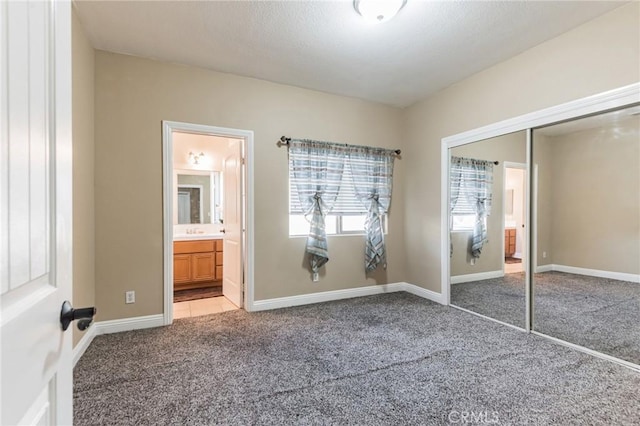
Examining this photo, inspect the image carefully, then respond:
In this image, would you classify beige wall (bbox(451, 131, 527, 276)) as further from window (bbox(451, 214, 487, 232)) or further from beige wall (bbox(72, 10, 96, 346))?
beige wall (bbox(72, 10, 96, 346))

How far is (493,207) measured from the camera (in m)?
3.51

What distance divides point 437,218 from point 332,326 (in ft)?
6.47

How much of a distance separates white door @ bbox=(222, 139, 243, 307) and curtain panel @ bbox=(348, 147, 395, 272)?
1.50 meters

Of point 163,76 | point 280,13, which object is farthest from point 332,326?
point 163,76

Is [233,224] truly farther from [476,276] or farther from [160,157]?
[476,276]

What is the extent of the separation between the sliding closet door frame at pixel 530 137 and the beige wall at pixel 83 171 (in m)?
3.80

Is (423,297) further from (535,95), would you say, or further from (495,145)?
(535,95)

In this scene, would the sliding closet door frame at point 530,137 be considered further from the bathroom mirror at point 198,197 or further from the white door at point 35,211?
the bathroom mirror at point 198,197

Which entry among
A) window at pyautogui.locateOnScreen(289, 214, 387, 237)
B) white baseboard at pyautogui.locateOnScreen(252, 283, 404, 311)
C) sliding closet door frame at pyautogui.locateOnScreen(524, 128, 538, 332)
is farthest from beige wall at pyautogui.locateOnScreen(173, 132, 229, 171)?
sliding closet door frame at pyautogui.locateOnScreen(524, 128, 538, 332)

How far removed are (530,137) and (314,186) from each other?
2335 mm

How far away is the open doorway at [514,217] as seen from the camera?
3119 mm

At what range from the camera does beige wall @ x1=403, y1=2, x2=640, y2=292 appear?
7.82 ft

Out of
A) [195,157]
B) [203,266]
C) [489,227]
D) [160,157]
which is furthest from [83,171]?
[489,227]

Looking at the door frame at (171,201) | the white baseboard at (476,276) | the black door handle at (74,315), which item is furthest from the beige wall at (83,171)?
the white baseboard at (476,276)
